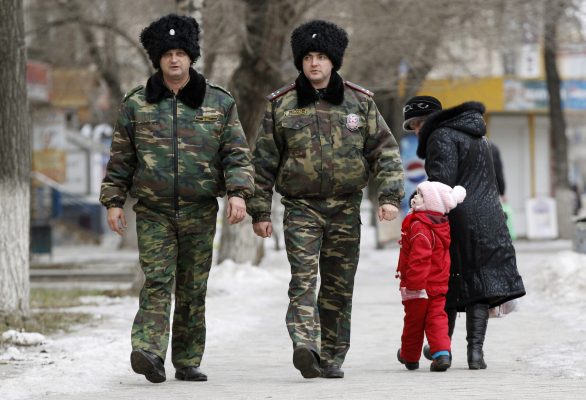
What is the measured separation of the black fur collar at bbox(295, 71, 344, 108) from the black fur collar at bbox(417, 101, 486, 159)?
2.79 feet

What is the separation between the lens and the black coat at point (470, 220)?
8.32 meters

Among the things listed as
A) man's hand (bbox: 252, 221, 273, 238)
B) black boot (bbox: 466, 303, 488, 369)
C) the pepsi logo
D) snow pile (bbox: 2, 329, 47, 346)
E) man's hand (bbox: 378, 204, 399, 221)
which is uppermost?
man's hand (bbox: 378, 204, 399, 221)

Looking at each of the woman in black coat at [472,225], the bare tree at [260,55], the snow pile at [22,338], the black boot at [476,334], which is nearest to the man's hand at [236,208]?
the woman in black coat at [472,225]

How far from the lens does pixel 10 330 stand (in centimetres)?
1080

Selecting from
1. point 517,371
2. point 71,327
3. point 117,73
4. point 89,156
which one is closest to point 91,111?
point 89,156

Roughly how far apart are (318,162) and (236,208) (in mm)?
601

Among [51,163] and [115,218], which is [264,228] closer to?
[115,218]

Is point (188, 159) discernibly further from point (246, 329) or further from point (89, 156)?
point (89, 156)

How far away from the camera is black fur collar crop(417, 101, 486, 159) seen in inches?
332

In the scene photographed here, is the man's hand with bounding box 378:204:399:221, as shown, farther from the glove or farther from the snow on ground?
the snow on ground

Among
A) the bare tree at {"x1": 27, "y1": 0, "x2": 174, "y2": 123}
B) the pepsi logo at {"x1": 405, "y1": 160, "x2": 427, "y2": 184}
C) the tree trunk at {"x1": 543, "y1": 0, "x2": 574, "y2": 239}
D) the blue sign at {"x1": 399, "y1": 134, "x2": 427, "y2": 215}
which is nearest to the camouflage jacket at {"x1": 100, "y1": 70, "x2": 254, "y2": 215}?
the bare tree at {"x1": 27, "y1": 0, "x2": 174, "y2": 123}

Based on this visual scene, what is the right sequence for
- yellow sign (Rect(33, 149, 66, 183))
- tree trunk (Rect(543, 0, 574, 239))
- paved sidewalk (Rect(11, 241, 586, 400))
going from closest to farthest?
paved sidewalk (Rect(11, 241, 586, 400)) < tree trunk (Rect(543, 0, 574, 239)) < yellow sign (Rect(33, 149, 66, 183))

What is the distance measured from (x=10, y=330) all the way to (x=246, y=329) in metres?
2.11

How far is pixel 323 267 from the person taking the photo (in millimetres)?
8023
